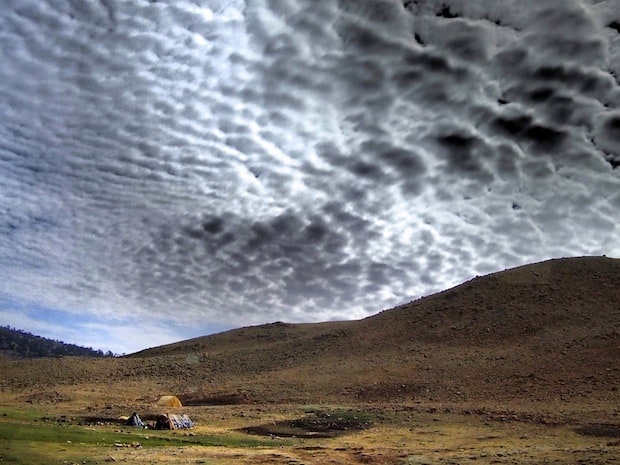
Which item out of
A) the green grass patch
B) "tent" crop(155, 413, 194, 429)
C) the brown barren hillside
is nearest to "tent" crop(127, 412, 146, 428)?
"tent" crop(155, 413, 194, 429)

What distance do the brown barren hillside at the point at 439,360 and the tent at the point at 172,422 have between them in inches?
707

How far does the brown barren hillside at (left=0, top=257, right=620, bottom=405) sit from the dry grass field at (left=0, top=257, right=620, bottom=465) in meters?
0.24

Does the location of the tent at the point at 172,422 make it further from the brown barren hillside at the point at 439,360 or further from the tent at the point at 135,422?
the brown barren hillside at the point at 439,360

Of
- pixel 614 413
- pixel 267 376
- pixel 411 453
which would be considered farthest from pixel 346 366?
pixel 411 453

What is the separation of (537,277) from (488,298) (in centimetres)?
873

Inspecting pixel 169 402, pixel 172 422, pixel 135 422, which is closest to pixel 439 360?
pixel 169 402

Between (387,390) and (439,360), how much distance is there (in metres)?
8.73

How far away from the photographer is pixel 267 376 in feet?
188

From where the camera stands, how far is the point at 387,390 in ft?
154

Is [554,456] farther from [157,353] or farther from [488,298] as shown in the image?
[157,353]

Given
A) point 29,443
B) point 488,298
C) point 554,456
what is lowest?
point 554,456

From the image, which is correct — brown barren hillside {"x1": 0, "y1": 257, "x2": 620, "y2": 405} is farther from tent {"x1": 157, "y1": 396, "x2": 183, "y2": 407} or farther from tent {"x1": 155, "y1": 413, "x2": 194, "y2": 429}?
tent {"x1": 155, "y1": 413, "x2": 194, "y2": 429}

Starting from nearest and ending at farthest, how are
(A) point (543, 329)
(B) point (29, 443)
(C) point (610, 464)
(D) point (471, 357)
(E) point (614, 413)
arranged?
(C) point (610, 464), (B) point (29, 443), (E) point (614, 413), (D) point (471, 357), (A) point (543, 329)

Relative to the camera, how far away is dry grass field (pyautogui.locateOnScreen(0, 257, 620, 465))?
2144 centimetres
